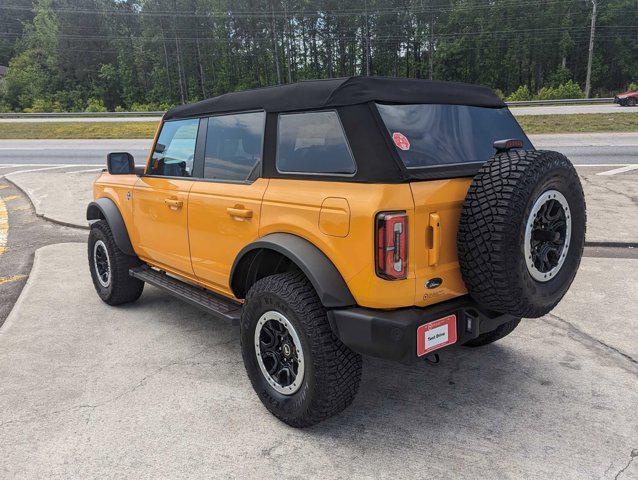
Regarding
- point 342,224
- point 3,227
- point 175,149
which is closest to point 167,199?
point 175,149

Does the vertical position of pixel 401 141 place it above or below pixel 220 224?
above

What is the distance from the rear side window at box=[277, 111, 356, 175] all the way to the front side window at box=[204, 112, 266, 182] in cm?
22

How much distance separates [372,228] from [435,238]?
13.7 inches

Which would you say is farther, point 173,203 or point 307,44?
point 307,44

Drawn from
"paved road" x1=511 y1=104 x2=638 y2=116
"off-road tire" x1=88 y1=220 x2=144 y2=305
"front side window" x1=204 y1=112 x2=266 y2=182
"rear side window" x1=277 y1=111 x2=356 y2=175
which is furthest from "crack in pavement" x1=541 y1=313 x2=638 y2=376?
"paved road" x1=511 y1=104 x2=638 y2=116

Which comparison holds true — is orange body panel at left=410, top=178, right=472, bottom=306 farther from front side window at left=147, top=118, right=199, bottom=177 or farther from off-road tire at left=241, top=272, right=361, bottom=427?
front side window at left=147, top=118, right=199, bottom=177

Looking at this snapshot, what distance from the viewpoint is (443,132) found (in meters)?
2.96

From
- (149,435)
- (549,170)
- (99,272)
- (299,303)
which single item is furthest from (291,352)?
(99,272)

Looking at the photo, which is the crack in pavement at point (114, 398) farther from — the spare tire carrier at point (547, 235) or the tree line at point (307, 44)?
the tree line at point (307, 44)

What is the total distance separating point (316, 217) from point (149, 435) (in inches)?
61.1

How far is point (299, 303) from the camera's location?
8.73ft

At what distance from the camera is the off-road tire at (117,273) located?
4715 mm

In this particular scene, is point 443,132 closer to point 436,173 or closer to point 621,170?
point 436,173

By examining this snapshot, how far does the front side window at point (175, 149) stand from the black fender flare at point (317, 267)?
4.57 ft
